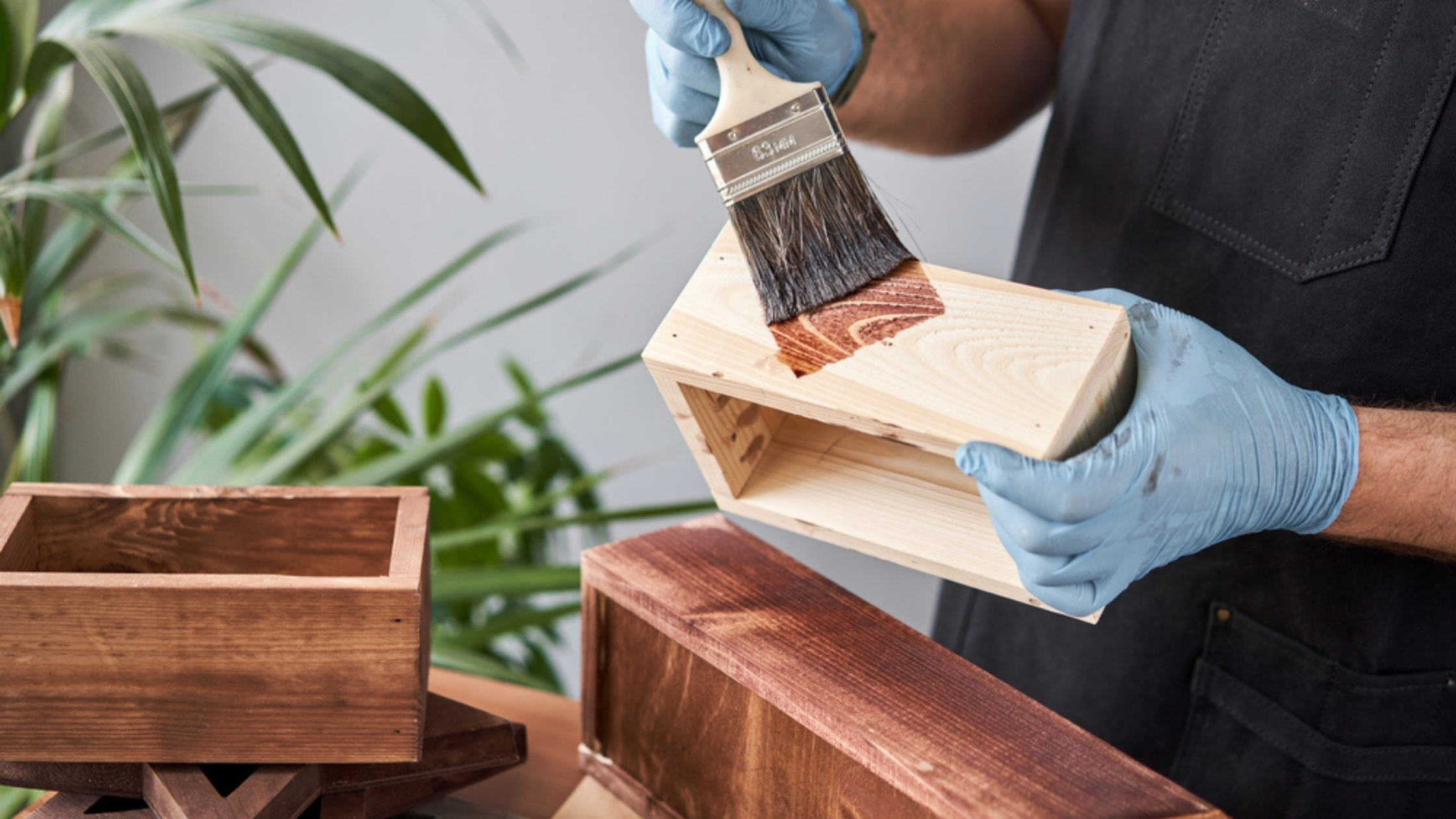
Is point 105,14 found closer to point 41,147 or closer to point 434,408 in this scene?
point 41,147

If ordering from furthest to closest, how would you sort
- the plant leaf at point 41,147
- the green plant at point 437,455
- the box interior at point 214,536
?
the green plant at point 437,455 < the plant leaf at point 41,147 < the box interior at point 214,536

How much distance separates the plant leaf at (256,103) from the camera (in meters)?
0.74

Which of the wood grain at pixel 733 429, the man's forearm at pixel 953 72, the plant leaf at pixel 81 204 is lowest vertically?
the wood grain at pixel 733 429

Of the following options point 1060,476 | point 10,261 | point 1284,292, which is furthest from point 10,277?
point 1284,292

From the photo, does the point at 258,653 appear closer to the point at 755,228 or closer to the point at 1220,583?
the point at 755,228

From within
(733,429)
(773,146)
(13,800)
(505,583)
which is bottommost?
(13,800)

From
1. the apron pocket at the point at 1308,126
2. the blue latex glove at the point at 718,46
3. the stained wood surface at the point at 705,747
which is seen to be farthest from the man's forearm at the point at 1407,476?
the blue latex glove at the point at 718,46

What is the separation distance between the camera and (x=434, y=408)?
5.12ft

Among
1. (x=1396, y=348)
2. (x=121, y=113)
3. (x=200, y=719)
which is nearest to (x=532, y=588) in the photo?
(x=200, y=719)

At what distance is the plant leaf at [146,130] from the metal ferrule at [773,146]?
0.39m

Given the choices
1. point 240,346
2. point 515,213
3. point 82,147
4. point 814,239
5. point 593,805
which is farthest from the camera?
point 515,213

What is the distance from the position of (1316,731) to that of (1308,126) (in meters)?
0.51

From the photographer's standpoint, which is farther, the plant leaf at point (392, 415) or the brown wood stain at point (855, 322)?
the plant leaf at point (392, 415)

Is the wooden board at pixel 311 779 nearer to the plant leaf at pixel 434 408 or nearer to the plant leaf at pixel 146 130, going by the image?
the plant leaf at pixel 146 130
